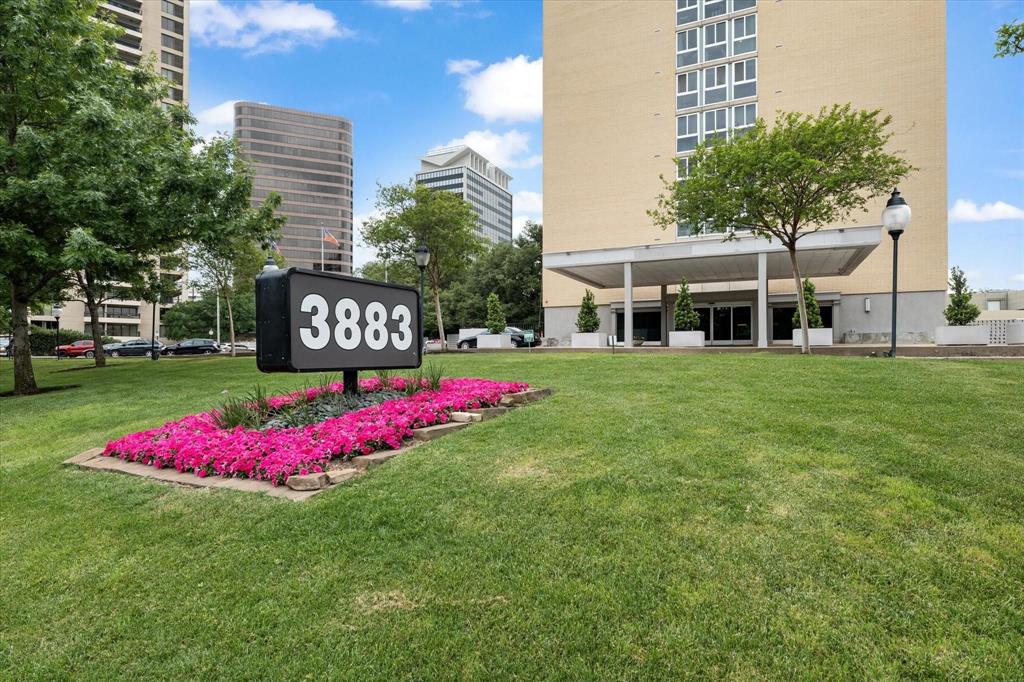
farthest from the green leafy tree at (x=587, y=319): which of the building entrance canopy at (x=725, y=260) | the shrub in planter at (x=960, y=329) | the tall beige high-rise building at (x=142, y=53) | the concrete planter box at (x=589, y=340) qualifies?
the tall beige high-rise building at (x=142, y=53)

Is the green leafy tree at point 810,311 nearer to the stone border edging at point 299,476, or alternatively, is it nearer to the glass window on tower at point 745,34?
the glass window on tower at point 745,34

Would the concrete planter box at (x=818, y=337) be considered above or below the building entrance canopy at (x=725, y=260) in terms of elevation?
below

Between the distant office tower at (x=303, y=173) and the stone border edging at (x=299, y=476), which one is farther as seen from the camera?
the distant office tower at (x=303, y=173)

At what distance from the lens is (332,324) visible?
6258mm

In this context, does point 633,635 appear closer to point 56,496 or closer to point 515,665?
point 515,665

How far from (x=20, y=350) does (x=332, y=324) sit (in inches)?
493

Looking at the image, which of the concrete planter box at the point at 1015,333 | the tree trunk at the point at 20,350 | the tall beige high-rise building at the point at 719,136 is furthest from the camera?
the tall beige high-rise building at the point at 719,136

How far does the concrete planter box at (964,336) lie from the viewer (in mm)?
17344

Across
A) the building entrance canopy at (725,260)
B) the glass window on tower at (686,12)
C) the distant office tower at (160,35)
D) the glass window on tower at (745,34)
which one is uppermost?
the distant office tower at (160,35)

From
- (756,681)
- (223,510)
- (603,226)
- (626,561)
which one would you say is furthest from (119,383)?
(603,226)

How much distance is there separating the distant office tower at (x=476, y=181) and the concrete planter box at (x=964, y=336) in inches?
4109

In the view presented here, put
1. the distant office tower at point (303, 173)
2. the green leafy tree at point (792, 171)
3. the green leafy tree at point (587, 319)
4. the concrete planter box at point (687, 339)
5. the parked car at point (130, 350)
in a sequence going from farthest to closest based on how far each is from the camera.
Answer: the distant office tower at point (303, 173)
the parked car at point (130, 350)
the green leafy tree at point (587, 319)
the concrete planter box at point (687, 339)
the green leafy tree at point (792, 171)

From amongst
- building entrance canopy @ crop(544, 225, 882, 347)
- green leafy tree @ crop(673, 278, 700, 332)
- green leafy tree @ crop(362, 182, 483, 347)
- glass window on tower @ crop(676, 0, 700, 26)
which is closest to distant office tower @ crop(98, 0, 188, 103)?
green leafy tree @ crop(362, 182, 483, 347)

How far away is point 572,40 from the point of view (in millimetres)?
32719
